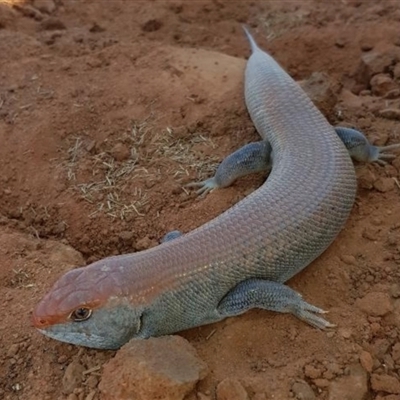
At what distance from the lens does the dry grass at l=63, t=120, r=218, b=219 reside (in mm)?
5533

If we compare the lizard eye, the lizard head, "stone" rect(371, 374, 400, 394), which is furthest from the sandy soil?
the lizard eye

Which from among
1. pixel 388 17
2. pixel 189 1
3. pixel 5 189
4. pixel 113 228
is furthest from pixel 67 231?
pixel 388 17

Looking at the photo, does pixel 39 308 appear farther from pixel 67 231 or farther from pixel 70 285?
pixel 67 231

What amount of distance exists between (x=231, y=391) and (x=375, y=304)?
125cm

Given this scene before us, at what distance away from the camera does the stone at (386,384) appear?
3967mm

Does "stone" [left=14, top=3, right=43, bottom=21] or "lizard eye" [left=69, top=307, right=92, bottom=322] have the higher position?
"stone" [left=14, top=3, right=43, bottom=21]

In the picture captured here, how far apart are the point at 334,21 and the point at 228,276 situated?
15.2 ft

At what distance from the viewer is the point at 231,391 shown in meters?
3.88

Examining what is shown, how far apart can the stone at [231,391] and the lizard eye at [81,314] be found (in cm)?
92

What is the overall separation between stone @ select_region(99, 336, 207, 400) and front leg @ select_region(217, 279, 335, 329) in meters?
0.54

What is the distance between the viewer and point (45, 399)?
4.03 m

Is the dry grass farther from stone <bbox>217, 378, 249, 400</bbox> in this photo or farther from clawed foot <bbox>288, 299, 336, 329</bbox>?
stone <bbox>217, 378, 249, 400</bbox>

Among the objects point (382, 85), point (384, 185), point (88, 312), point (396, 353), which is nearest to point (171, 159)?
point (384, 185)

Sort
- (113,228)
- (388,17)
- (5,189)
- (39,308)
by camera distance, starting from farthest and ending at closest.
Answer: (388,17) → (5,189) → (113,228) → (39,308)
